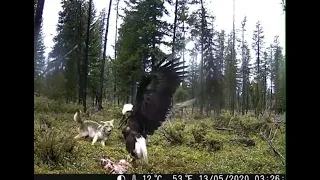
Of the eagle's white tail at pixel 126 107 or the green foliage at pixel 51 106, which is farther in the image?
the eagle's white tail at pixel 126 107

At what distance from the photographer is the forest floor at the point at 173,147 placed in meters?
2.64

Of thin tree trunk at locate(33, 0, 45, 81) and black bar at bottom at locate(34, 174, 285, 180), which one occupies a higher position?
thin tree trunk at locate(33, 0, 45, 81)

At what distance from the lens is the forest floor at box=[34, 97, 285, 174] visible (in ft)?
8.66

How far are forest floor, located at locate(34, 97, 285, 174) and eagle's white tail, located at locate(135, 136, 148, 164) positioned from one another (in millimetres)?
32

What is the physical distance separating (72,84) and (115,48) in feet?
1.20

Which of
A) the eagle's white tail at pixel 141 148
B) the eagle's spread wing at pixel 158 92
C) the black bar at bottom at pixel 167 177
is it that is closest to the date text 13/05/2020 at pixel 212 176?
the black bar at bottom at pixel 167 177

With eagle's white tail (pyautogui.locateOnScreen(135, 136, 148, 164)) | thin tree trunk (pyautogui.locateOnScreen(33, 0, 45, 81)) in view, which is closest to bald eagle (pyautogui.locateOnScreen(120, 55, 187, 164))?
eagle's white tail (pyautogui.locateOnScreen(135, 136, 148, 164))

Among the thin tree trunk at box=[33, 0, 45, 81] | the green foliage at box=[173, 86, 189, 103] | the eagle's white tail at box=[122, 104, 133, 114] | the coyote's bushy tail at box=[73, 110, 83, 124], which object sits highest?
the thin tree trunk at box=[33, 0, 45, 81]

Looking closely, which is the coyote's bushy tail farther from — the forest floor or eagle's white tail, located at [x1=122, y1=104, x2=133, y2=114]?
eagle's white tail, located at [x1=122, y1=104, x2=133, y2=114]

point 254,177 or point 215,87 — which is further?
point 215,87

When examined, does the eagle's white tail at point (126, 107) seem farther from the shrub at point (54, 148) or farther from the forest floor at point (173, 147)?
the shrub at point (54, 148)

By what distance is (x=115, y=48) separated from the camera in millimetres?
2828

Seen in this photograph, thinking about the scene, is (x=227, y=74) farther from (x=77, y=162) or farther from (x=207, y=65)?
(x=77, y=162)
